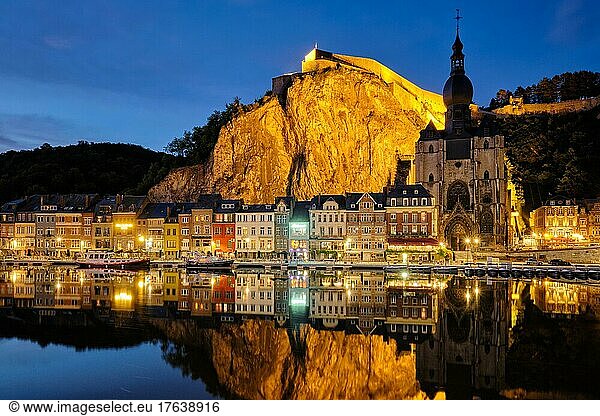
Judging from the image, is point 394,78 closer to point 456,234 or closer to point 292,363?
point 456,234

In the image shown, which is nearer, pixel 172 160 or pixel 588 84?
pixel 172 160

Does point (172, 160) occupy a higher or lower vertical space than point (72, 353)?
higher

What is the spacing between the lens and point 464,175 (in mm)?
59312

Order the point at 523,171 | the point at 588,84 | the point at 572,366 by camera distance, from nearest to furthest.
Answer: the point at 572,366, the point at 523,171, the point at 588,84

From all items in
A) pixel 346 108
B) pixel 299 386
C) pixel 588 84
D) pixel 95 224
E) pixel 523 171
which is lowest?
pixel 299 386

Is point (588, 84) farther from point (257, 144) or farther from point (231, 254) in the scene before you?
point (231, 254)

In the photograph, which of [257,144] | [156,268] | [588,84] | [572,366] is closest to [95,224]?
[156,268]

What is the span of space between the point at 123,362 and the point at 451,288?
22.5 m

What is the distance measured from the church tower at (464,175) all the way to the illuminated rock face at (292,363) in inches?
1524

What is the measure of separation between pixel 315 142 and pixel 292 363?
5304 cm

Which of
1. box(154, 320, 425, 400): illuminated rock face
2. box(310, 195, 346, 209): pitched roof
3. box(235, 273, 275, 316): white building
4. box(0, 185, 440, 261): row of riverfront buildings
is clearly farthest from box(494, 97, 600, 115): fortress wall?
box(154, 320, 425, 400): illuminated rock face

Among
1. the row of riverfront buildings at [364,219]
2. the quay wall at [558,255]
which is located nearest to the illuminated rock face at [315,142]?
the row of riverfront buildings at [364,219]

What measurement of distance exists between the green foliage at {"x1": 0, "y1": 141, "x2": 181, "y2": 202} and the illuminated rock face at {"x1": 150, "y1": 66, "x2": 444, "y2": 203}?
1305cm

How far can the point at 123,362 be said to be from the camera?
1714cm
